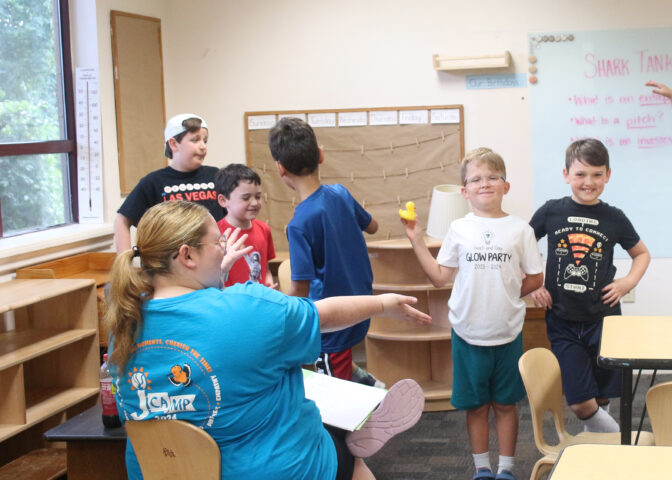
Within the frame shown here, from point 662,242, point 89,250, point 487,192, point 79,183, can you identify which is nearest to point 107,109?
point 79,183

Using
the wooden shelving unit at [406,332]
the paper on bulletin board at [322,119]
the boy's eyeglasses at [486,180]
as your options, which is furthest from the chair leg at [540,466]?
the paper on bulletin board at [322,119]

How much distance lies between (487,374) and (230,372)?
4.68 ft

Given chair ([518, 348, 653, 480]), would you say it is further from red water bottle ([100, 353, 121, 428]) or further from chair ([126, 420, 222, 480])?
red water bottle ([100, 353, 121, 428])

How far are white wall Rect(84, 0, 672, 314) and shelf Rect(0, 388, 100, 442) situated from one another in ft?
3.94

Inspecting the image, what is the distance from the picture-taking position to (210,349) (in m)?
1.66

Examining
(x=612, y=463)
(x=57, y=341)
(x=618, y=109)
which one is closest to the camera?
(x=612, y=463)

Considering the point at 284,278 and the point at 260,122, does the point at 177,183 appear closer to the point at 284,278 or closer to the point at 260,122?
the point at 284,278

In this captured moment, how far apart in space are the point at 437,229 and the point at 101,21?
2.19m

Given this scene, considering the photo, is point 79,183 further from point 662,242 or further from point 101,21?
point 662,242

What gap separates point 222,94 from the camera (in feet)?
16.2

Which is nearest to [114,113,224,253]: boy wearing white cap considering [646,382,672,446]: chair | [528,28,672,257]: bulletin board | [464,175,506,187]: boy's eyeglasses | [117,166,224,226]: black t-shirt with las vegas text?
[117,166,224,226]: black t-shirt with las vegas text

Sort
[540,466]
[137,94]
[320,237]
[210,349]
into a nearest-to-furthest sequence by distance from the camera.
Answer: [210,349], [540,466], [320,237], [137,94]

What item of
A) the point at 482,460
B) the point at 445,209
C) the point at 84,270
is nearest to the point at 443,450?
the point at 482,460

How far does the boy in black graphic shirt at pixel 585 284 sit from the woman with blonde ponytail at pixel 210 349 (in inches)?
56.1
